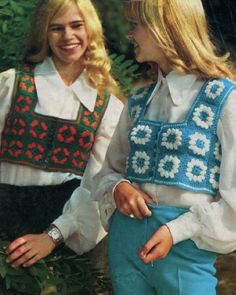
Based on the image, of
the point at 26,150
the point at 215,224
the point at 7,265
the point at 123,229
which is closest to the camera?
the point at 215,224

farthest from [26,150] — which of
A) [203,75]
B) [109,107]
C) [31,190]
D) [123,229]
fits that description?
[203,75]

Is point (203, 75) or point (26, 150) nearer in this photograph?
point (203, 75)

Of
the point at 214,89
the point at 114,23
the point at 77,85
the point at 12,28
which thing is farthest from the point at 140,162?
the point at 114,23

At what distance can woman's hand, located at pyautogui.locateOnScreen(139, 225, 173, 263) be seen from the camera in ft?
7.02

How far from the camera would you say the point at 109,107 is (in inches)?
111

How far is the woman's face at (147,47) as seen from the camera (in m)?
2.27

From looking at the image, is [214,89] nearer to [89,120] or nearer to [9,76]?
[89,120]

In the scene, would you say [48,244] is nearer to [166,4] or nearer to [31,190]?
[31,190]

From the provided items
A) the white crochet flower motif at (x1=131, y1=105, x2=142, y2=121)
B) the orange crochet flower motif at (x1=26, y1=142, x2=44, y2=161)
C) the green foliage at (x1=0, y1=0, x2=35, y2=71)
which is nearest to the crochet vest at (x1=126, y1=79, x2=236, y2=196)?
the white crochet flower motif at (x1=131, y1=105, x2=142, y2=121)

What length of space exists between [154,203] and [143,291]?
0.84 ft

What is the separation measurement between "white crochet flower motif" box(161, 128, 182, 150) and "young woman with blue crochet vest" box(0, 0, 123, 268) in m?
0.60

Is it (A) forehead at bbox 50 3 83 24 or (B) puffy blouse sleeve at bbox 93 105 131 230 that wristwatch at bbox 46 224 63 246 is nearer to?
(B) puffy blouse sleeve at bbox 93 105 131 230

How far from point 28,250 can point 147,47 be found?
0.77 metres

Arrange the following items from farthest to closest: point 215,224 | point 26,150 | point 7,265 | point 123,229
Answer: point 26,150
point 7,265
point 123,229
point 215,224
